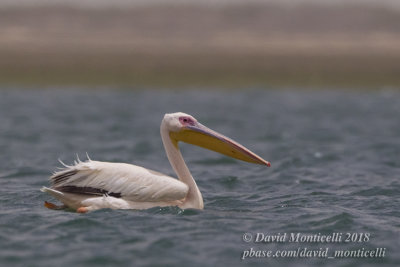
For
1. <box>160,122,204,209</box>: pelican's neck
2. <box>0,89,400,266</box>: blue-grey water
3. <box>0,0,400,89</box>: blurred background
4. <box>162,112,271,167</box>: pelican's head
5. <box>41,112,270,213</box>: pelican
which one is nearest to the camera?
<box>0,89,400,266</box>: blue-grey water

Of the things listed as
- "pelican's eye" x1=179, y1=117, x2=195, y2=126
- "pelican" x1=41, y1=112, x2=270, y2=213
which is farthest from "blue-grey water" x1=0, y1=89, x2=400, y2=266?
"pelican's eye" x1=179, y1=117, x2=195, y2=126

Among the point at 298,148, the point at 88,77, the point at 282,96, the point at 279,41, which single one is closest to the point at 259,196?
the point at 298,148

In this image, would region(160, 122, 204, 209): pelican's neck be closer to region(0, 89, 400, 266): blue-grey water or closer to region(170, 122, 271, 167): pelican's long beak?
region(170, 122, 271, 167): pelican's long beak

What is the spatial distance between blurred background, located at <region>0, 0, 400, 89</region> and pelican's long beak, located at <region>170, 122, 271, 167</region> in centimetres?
1813

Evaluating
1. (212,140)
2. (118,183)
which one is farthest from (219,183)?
(118,183)

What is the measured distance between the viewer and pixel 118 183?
7.11 metres

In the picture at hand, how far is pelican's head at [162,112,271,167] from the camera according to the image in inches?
299

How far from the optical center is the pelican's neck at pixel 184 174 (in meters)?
7.28

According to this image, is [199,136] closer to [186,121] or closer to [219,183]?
[186,121]

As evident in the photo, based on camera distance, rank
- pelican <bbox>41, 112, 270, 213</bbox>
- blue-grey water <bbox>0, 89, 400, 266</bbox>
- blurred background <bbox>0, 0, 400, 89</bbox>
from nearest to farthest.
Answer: blue-grey water <bbox>0, 89, 400, 266</bbox>
pelican <bbox>41, 112, 270, 213</bbox>
blurred background <bbox>0, 0, 400, 89</bbox>

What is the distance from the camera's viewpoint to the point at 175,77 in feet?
90.8

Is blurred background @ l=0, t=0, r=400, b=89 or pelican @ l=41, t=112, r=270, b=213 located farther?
blurred background @ l=0, t=0, r=400, b=89

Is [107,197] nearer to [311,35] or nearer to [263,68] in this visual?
[263,68]

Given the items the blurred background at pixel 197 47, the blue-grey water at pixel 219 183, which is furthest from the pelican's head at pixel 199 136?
the blurred background at pixel 197 47
